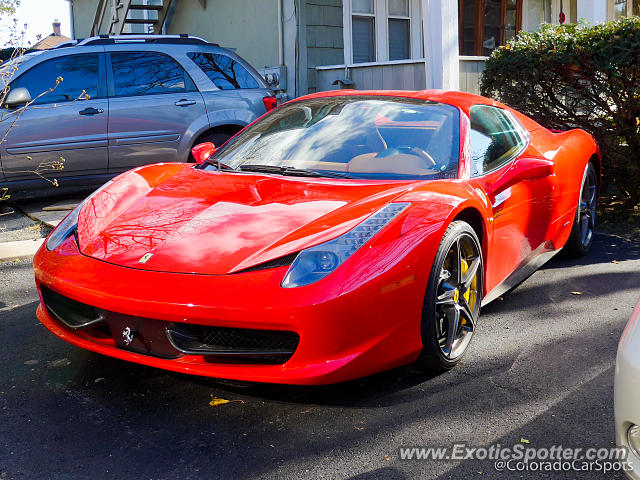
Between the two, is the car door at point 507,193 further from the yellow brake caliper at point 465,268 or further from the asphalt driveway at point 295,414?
the asphalt driveway at point 295,414

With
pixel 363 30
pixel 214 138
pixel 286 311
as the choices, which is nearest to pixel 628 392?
pixel 286 311

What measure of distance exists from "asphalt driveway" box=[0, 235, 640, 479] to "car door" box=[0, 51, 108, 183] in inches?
148

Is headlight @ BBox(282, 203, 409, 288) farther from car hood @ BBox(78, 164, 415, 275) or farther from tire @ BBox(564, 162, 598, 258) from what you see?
tire @ BBox(564, 162, 598, 258)

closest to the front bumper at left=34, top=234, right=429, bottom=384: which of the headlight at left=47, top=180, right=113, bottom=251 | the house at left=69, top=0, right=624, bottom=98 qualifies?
the headlight at left=47, top=180, right=113, bottom=251

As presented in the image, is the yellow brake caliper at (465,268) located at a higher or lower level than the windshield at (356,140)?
lower

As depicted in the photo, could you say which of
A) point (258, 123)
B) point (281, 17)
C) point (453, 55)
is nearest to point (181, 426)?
point (258, 123)

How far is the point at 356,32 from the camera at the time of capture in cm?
1183

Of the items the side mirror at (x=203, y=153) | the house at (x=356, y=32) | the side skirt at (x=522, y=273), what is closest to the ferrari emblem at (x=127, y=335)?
the side mirror at (x=203, y=153)

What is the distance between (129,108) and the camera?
769 cm

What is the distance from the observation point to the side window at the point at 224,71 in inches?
323

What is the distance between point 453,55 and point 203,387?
722cm

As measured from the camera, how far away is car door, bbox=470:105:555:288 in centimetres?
388

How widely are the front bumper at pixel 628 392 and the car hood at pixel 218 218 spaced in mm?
1291

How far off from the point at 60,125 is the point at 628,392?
6.63 metres
